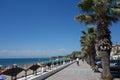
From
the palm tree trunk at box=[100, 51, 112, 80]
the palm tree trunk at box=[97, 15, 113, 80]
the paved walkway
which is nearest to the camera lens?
the palm tree trunk at box=[100, 51, 112, 80]

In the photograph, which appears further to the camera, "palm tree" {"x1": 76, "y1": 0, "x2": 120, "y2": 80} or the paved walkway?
the paved walkway

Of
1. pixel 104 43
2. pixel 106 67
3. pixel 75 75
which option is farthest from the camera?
pixel 75 75

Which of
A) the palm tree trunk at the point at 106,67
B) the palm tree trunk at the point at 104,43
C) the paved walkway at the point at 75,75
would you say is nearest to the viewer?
the palm tree trunk at the point at 106,67

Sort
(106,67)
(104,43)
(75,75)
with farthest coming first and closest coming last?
(75,75) → (104,43) → (106,67)

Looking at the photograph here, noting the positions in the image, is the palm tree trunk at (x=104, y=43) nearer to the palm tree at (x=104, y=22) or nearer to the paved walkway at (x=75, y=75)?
the palm tree at (x=104, y=22)

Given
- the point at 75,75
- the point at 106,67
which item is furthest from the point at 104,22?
the point at 75,75

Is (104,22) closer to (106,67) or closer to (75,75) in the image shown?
(106,67)

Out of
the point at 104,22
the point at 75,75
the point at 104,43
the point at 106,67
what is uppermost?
→ the point at 104,22

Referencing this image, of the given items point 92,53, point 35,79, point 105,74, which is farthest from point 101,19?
point 92,53

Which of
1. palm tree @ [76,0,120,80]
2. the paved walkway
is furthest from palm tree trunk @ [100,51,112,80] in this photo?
the paved walkway

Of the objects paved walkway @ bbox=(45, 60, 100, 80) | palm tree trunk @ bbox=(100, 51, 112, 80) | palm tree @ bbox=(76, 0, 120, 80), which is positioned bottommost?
paved walkway @ bbox=(45, 60, 100, 80)

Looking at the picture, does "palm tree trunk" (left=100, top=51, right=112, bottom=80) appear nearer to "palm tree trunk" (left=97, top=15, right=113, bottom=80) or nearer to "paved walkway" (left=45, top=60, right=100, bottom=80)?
"palm tree trunk" (left=97, top=15, right=113, bottom=80)

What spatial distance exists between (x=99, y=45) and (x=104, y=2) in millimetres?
3302

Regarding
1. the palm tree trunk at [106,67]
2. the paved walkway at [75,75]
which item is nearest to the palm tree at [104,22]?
the palm tree trunk at [106,67]
